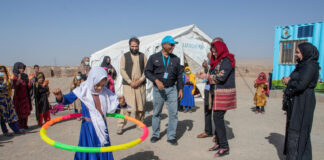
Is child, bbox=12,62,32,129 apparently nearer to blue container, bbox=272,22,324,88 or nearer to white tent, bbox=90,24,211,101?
white tent, bbox=90,24,211,101

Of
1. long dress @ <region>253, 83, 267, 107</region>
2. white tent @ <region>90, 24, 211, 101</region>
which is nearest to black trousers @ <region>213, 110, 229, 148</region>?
long dress @ <region>253, 83, 267, 107</region>

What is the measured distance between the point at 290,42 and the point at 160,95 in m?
9.39

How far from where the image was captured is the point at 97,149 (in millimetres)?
2078

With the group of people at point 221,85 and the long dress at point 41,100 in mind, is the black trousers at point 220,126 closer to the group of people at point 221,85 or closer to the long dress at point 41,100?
the group of people at point 221,85

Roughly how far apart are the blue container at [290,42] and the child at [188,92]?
19.2 feet

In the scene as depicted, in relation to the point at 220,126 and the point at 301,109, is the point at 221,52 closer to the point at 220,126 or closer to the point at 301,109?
the point at 220,126

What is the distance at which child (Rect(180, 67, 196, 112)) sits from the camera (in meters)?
7.23

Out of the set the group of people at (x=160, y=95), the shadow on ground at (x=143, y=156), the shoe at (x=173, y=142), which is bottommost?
the shadow on ground at (x=143, y=156)

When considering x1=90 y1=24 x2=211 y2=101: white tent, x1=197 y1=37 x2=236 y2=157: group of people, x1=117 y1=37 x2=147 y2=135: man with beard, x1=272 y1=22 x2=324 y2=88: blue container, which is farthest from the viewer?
x1=272 y1=22 x2=324 y2=88: blue container

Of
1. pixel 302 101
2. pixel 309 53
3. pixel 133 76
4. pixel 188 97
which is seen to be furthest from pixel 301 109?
pixel 188 97

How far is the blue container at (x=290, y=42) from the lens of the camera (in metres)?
9.70

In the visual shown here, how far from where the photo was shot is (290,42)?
10414mm

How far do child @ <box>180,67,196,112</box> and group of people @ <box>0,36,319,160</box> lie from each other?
2552mm

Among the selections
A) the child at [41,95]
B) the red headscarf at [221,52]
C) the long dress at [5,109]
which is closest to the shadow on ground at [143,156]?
the red headscarf at [221,52]
